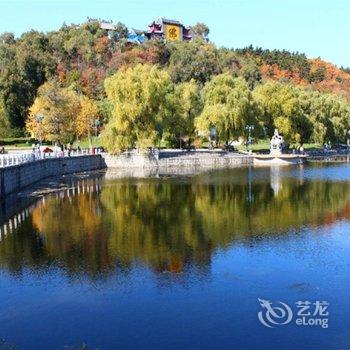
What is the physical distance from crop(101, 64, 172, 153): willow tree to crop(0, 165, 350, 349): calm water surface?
26675 millimetres

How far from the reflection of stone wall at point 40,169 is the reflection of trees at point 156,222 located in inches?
125

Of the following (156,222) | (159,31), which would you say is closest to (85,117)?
(156,222)

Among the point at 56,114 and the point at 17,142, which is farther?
the point at 17,142

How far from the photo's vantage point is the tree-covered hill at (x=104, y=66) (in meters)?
86.4

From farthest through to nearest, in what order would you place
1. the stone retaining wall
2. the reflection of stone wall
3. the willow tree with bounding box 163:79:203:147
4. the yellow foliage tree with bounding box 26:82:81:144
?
the willow tree with bounding box 163:79:203:147 < the stone retaining wall < the yellow foliage tree with bounding box 26:82:81:144 < the reflection of stone wall

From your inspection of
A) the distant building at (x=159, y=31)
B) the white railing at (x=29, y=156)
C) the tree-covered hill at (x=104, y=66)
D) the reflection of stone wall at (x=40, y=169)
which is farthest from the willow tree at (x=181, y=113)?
the distant building at (x=159, y=31)

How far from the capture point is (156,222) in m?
30.1

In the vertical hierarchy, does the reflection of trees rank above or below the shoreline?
below

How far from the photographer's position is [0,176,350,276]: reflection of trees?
22266 millimetres

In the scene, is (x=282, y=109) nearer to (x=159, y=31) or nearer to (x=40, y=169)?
(x=40, y=169)

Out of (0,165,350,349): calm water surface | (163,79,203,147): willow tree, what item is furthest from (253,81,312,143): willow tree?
(0,165,350,349): calm water surface

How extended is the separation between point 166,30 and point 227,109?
7392 centimetres

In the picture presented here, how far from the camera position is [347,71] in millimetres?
164000

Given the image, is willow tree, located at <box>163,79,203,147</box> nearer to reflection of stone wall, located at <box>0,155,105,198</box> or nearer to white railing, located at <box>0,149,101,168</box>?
white railing, located at <box>0,149,101,168</box>
